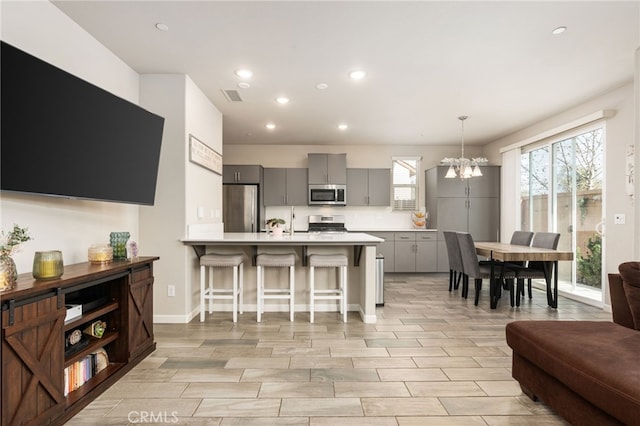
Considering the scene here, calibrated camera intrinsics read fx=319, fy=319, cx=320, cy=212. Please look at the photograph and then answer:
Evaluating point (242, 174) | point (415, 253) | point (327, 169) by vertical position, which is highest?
point (327, 169)

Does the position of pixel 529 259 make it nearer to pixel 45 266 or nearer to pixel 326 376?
pixel 326 376

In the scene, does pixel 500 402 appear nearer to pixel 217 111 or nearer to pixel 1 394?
pixel 1 394

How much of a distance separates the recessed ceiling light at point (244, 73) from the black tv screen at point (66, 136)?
1026 millimetres

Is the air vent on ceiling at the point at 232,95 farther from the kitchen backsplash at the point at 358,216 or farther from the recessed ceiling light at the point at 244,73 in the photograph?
the kitchen backsplash at the point at 358,216

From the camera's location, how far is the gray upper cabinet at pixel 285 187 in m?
6.29

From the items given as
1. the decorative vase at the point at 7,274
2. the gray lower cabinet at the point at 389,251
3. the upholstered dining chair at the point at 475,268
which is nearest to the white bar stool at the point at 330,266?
the upholstered dining chair at the point at 475,268

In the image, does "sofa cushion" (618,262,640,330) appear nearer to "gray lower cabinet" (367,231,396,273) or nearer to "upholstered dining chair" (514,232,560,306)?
"upholstered dining chair" (514,232,560,306)

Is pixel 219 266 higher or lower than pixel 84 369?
higher

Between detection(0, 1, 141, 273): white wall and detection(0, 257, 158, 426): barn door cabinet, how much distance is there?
318 mm

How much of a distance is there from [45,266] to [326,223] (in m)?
5.06

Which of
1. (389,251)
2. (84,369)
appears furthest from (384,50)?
(389,251)

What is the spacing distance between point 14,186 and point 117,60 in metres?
1.83

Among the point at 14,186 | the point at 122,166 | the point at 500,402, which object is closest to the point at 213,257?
the point at 122,166

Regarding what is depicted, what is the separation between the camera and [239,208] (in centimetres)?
576
